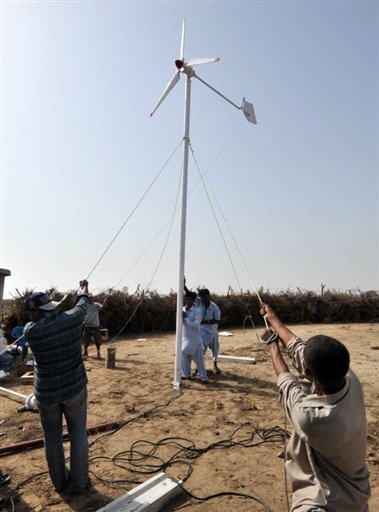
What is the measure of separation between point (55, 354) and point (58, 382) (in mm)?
302

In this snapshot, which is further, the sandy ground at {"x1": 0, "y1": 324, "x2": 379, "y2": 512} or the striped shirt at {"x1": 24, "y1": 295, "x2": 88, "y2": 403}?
the sandy ground at {"x1": 0, "y1": 324, "x2": 379, "y2": 512}

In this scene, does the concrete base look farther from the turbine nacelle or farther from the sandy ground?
the turbine nacelle

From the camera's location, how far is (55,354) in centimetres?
407

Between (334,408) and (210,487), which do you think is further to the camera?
(210,487)

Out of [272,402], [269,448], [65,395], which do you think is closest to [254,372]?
[272,402]

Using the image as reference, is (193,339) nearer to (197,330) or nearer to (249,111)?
(197,330)

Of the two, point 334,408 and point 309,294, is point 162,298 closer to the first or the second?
point 309,294

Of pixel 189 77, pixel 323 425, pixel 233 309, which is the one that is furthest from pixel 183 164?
pixel 233 309

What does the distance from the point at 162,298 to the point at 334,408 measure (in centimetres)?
1921

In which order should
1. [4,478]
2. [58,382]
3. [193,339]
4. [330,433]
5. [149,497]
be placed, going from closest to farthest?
1. [330,433]
2. [149,497]
3. [58,382]
4. [4,478]
5. [193,339]

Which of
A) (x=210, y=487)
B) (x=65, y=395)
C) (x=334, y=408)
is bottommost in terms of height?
(x=210, y=487)

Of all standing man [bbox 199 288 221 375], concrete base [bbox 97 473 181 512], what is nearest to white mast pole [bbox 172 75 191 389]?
standing man [bbox 199 288 221 375]

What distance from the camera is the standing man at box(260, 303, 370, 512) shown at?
2088 millimetres

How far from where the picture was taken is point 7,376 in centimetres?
925
